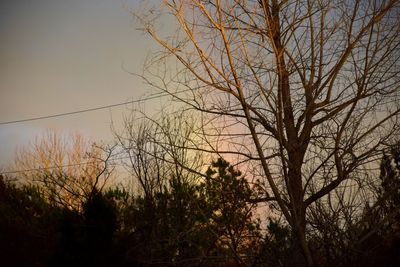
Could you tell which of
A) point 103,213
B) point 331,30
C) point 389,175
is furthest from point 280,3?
point 103,213

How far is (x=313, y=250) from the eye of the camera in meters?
3.87

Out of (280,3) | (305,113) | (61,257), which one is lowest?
(61,257)

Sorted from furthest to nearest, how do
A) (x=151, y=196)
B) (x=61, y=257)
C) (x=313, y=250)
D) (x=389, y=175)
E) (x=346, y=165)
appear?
(x=151, y=196) → (x=61, y=257) → (x=389, y=175) → (x=313, y=250) → (x=346, y=165)

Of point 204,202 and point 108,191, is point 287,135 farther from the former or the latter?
point 108,191

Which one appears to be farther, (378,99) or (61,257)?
(61,257)

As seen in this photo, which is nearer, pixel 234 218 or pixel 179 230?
pixel 234 218

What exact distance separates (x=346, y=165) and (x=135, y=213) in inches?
262

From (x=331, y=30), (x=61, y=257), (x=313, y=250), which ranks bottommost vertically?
(x=313, y=250)

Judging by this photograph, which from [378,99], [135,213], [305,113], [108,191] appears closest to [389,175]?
[378,99]

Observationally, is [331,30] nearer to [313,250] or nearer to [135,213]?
[313,250]

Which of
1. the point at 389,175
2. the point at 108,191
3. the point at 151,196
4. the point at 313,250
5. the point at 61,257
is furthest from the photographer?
the point at 108,191

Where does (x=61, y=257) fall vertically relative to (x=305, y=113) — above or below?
below

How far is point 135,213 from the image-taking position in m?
9.48

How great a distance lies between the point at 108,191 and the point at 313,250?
7.85 metres
